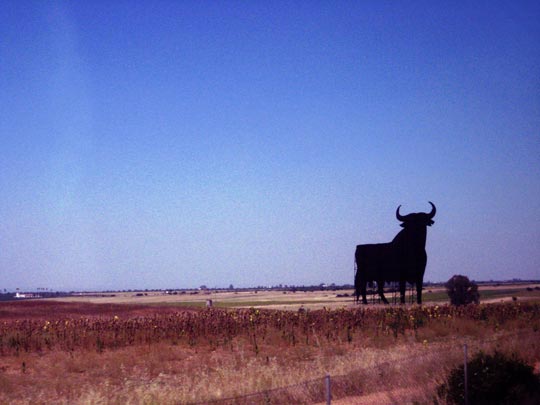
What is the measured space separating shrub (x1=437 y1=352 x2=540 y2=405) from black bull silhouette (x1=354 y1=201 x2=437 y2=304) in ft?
46.9

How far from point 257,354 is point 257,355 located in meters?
0.20

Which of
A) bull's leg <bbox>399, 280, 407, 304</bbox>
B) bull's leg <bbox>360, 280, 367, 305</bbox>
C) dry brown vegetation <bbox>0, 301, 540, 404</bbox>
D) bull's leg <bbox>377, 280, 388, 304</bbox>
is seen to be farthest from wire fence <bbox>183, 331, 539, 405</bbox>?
bull's leg <bbox>360, 280, 367, 305</bbox>

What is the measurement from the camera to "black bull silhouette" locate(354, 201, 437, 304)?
85.3 ft

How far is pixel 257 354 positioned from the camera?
65.3 feet

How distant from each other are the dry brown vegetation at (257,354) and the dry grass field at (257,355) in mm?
43

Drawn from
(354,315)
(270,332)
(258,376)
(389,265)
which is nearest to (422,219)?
(389,265)

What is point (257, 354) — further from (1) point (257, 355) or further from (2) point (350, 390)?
(2) point (350, 390)

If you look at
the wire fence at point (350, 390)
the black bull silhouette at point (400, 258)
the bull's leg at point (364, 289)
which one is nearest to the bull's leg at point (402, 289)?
the black bull silhouette at point (400, 258)

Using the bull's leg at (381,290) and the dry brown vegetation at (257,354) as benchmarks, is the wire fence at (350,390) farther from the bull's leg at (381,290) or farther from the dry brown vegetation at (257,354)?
the bull's leg at (381,290)

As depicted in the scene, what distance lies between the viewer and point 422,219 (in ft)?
84.9

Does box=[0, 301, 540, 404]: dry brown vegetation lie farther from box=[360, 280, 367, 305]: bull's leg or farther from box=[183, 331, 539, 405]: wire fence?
box=[360, 280, 367, 305]: bull's leg

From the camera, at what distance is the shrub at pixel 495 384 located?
36.8 ft

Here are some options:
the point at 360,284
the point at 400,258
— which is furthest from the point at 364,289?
the point at 400,258

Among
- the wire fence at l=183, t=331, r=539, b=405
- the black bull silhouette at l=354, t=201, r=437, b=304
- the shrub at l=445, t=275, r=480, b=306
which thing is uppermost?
the black bull silhouette at l=354, t=201, r=437, b=304
